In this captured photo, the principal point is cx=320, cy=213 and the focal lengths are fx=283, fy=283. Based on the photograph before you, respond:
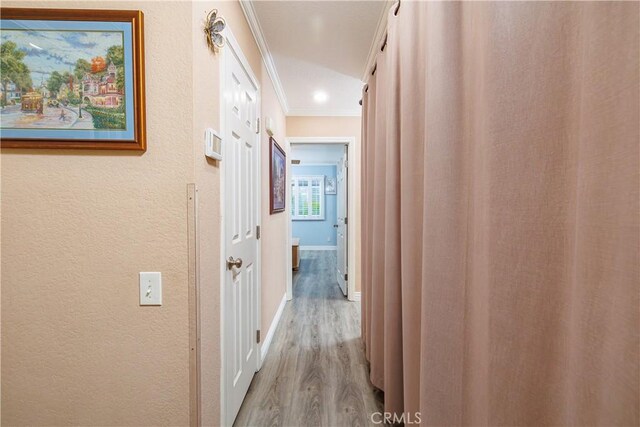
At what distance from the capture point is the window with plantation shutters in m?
7.90

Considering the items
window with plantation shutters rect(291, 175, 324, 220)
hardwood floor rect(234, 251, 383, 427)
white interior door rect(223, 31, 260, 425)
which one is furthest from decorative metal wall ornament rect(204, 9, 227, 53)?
window with plantation shutters rect(291, 175, 324, 220)

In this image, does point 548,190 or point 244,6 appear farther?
point 244,6

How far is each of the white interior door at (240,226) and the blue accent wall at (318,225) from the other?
19.1 feet

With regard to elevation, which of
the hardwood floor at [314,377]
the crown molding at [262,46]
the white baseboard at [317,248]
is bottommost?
the hardwood floor at [314,377]

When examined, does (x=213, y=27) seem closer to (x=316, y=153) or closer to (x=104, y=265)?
(x=104, y=265)

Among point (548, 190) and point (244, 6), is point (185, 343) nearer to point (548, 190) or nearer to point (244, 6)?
point (548, 190)

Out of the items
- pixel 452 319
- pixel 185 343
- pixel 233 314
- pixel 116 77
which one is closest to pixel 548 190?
pixel 452 319

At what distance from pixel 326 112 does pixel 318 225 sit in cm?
461

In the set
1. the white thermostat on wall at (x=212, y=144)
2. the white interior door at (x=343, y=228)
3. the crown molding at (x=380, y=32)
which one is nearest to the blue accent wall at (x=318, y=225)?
the white interior door at (x=343, y=228)

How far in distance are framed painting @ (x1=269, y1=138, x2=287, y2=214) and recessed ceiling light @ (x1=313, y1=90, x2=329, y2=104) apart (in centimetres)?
76

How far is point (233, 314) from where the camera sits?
156 cm

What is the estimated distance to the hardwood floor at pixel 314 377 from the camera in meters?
1.69

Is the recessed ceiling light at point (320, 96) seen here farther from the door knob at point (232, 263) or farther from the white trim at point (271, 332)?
the white trim at point (271, 332)

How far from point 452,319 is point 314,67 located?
2445 mm
